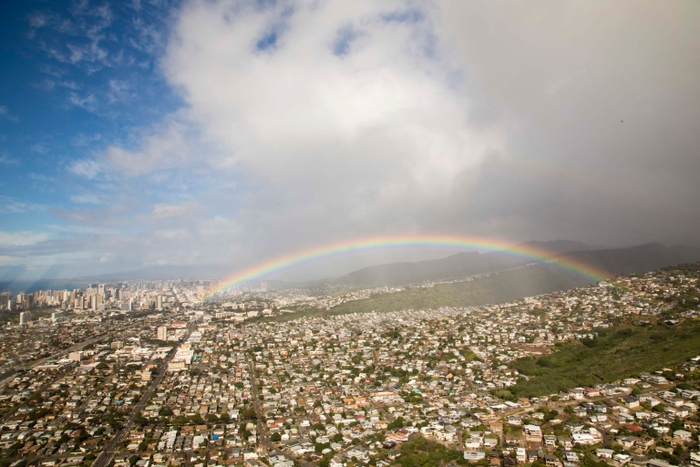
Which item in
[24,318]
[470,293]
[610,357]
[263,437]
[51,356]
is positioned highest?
[24,318]

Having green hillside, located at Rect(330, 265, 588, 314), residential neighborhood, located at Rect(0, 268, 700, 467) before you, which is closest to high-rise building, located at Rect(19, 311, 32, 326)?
residential neighborhood, located at Rect(0, 268, 700, 467)

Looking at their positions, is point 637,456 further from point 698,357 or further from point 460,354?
point 460,354

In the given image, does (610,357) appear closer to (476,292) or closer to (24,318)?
(476,292)

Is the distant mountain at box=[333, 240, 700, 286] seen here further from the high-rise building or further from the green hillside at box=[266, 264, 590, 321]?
the high-rise building

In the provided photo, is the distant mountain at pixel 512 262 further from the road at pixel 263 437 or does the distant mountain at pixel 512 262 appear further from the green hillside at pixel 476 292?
the road at pixel 263 437

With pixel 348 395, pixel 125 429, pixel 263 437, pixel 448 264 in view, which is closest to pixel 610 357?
pixel 348 395

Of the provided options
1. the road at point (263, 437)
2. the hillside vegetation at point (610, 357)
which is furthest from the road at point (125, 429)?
the hillside vegetation at point (610, 357)

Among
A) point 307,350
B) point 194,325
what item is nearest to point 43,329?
point 194,325
